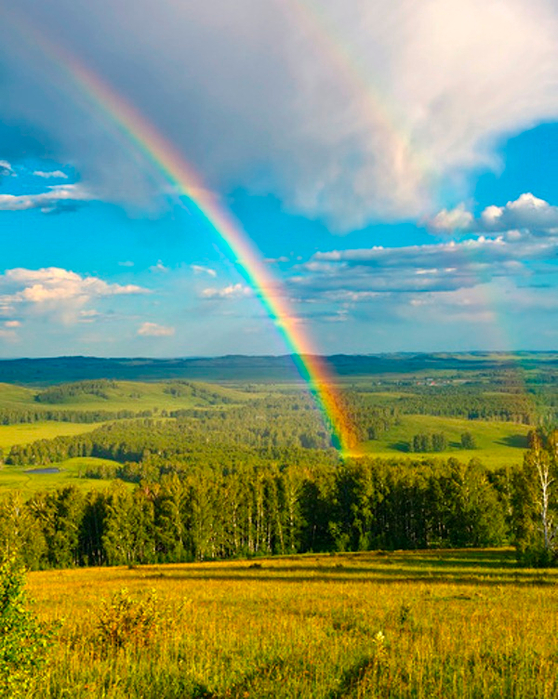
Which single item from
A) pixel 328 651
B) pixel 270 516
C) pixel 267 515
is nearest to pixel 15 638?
pixel 328 651

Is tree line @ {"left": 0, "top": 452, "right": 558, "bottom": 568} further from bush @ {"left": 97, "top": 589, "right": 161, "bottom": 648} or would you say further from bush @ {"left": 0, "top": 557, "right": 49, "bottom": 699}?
bush @ {"left": 0, "top": 557, "right": 49, "bottom": 699}

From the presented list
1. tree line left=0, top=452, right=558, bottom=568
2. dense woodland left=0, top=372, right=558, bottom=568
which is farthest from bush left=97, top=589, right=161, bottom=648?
tree line left=0, top=452, right=558, bottom=568

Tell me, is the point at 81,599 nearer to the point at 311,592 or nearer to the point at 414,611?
the point at 311,592

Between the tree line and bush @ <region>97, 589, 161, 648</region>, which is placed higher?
bush @ <region>97, 589, 161, 648</region>

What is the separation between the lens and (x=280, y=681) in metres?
9.86

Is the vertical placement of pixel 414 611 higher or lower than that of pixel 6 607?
lower

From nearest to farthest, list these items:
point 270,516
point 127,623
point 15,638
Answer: point 15,638 < point 127,623 < point 270,516

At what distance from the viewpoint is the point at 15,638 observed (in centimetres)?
833

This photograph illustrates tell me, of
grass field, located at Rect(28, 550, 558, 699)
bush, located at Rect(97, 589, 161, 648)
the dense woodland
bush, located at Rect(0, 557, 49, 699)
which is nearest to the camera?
bush, located at Rect(0, 557, 49, 699)

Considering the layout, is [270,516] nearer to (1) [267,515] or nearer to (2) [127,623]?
(1) [267,515]

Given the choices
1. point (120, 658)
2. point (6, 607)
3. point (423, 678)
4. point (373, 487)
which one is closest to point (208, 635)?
point (120, 658)

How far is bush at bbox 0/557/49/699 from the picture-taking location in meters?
8.16

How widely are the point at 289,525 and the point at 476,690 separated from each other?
8232 cm

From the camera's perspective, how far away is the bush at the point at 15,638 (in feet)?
26.8
